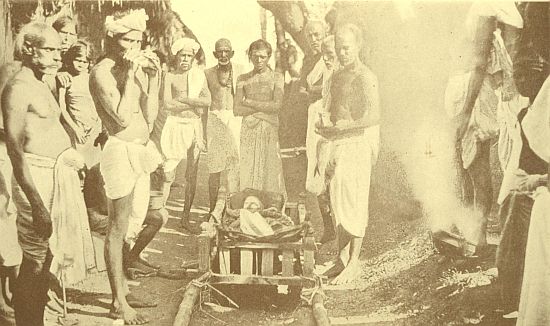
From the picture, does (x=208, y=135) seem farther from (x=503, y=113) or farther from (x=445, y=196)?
(x=503, y=113)

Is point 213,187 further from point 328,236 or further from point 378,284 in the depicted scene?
point 378,284

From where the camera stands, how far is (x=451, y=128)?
4.64 meters

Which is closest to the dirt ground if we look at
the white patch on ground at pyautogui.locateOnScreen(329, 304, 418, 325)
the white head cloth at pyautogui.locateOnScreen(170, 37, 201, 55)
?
the white patch on ground at pyautogui.locateOnScreen(329, 304, 418, 325)

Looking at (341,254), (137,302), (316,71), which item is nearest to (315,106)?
(316,71)

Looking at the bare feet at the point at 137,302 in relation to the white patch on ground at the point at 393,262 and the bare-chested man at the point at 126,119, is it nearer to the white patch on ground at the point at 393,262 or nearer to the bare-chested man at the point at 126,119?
the bare-chested man at the point at 126,119

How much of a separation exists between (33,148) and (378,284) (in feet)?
8.18

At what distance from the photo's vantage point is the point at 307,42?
4.59 metres

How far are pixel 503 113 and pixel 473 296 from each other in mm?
1251

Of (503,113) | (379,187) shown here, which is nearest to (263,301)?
(379,187)

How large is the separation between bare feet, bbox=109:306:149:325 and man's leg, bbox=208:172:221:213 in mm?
837

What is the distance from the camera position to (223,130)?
15.1ft

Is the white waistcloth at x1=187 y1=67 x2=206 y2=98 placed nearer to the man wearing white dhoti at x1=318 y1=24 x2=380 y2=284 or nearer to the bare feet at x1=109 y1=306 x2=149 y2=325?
the man wearing white dhoti at x1=318 y1=24 x2=380 y2=284

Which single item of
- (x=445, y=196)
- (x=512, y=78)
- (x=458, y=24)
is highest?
(x=458, y=24)

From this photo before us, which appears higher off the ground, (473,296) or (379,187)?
(379,187)
